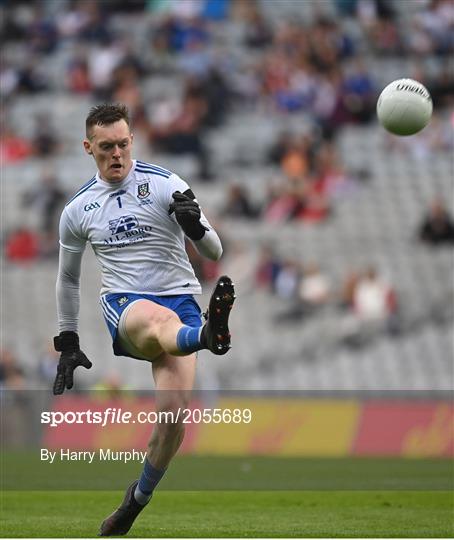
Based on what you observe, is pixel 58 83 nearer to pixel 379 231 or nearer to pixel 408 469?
pixel 379 231

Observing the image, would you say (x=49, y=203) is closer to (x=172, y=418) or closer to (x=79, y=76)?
(x=79, y=76)

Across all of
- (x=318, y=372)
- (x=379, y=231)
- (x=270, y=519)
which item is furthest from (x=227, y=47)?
(x=270, y=519)

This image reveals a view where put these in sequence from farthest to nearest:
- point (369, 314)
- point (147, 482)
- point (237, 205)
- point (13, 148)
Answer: point (13, 148), point (237, 205), point (369, 314), point (147, 482)

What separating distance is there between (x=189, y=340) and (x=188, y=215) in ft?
2.59

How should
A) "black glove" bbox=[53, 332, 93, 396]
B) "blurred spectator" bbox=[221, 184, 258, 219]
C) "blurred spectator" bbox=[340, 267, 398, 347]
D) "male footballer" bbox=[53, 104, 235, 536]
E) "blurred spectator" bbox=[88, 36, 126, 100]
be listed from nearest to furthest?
"male footballer" bbox=[53, 104, 235, 536] → "black glove" bbox=[53, 332, 93, 396] → "blurred spectator" bbox=[340, 267, 398, 347] → "blurred spectator" bbox=[221, 184, 258, 219] → "blurred spectator" bbox=[88, 36, 126, 100]

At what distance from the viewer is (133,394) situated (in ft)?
67.9

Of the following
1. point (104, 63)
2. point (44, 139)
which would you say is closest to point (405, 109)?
point (44, 139)

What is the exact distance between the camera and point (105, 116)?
9133 millimetres

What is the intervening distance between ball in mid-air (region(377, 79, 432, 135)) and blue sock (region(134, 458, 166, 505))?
147 inches

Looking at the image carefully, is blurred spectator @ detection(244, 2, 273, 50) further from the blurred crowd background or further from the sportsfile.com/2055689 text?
the sportsfile.com/2055689 text

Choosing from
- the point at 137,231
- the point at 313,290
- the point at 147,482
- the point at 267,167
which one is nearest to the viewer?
the point at 147,482

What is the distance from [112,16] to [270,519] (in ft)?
71.9

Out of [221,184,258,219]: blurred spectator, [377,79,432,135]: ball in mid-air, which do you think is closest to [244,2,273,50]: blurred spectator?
[221,184,258,219]: blurred spectator

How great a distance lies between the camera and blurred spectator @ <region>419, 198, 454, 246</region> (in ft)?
77.1
